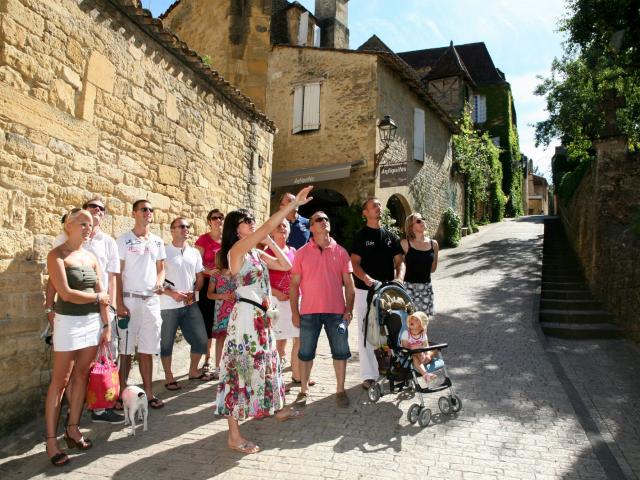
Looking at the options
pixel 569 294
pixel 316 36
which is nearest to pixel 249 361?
pixel 569 294

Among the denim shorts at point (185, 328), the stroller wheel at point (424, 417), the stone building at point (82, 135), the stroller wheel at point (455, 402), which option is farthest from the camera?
the denim shorts at point (185, 328)

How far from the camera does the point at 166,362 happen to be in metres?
4.65

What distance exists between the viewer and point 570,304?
26.7ft

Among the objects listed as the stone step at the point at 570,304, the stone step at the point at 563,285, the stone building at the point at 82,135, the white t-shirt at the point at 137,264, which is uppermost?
the stone building at the point at 82,135

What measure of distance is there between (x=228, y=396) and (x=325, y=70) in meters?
12.1

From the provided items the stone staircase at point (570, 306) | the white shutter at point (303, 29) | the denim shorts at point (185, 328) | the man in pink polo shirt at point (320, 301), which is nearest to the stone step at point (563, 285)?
the stone staircase at point (570, 306)

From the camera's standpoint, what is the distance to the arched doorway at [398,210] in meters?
15.2

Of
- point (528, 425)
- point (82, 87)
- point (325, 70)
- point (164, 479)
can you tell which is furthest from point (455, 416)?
point (325, 70)

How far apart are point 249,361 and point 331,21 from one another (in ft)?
61.2

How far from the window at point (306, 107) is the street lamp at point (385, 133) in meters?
2.07

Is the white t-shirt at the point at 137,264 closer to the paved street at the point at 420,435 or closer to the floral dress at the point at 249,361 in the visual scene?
the paved street at the point at 420,435

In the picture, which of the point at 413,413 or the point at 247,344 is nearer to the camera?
the point at 247,344

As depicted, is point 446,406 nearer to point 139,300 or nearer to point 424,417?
point 424,417

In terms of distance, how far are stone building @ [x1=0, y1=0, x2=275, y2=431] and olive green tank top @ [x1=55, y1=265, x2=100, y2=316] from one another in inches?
32.8
